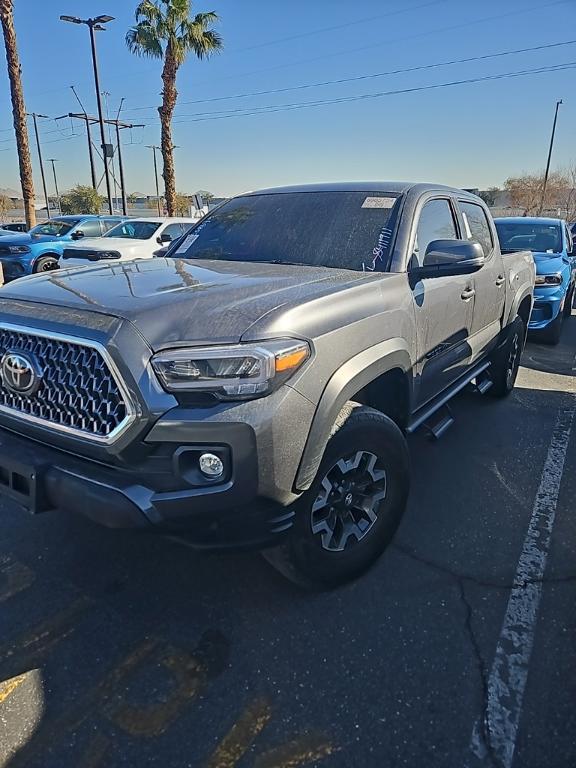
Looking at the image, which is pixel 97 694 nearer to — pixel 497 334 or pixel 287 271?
Answer: pixel 287 271

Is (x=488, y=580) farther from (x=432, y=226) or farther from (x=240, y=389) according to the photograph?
(x=432, y=226)

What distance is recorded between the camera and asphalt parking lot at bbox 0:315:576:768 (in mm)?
1880

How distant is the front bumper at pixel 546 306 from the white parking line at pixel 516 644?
14.8 ft

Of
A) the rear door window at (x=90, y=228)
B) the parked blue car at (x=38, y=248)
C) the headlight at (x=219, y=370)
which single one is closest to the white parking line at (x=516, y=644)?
the headlight at (x=219, y=370)

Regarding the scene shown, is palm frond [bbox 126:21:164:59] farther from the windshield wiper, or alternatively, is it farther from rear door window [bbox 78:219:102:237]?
the windshield wiper

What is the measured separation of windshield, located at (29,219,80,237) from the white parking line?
14213mm

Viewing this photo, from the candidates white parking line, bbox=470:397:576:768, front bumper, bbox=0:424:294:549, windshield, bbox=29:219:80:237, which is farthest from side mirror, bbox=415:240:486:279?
windshield, bbox=29:219:80:237

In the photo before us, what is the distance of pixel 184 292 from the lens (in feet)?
7.75

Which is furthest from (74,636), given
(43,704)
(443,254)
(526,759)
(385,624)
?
(443,254)

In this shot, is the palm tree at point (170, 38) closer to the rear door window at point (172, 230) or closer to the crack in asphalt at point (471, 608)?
the rear door window at point (172, 230)

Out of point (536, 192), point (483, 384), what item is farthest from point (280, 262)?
point (536, 192)

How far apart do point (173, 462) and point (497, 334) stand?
3.75 m

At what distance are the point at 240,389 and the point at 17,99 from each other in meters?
19.6

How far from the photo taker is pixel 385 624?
7.93ft
